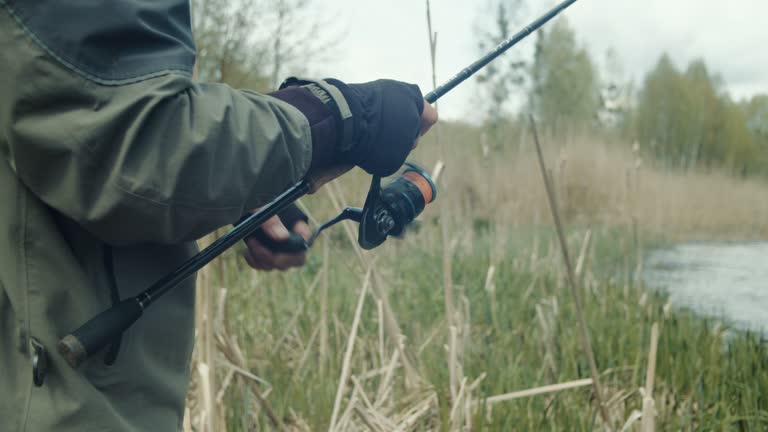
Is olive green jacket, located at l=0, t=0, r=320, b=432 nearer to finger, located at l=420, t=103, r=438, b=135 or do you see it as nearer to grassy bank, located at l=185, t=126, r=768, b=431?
finger, located at l=420, t=103, r=438, b=135

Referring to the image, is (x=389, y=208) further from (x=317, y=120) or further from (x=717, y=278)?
(x=717, y=278)

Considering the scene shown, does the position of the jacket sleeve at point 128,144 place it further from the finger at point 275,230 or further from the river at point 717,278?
the river at point 717,278

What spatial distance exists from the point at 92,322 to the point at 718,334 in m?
2.56

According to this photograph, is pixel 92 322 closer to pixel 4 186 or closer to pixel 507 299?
pixel 4 186

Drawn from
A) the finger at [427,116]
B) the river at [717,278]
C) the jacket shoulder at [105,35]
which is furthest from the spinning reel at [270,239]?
the river at [717,278]

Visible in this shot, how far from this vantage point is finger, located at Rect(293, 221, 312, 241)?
1.44 metres

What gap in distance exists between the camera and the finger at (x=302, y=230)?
1436mm

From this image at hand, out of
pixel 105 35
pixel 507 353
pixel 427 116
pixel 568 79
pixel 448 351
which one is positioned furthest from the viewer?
pixel 568 79

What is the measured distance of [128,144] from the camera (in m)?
0.93

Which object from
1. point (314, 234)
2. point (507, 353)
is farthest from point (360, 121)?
point (507, 353)

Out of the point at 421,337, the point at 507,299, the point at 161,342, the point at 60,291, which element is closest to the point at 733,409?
the point at 421,337

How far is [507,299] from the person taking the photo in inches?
149

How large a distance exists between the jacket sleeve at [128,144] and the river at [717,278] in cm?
295

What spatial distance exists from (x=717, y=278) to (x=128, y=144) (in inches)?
235
